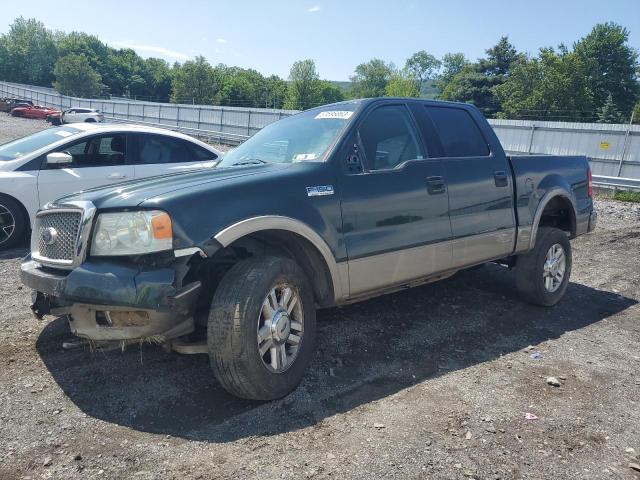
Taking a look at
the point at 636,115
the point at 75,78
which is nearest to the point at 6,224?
the point at 636,115

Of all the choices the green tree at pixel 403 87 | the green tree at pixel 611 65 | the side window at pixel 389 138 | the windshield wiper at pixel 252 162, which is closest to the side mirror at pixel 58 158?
the windshield wiper at pixel 252 162

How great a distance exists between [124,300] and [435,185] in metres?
2.60

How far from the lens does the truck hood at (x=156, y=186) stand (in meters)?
3.14

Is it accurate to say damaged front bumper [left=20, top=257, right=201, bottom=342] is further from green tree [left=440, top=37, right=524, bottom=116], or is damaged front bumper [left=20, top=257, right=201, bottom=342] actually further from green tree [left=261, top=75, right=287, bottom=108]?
green tree [left=261, top=75, right=287, bottom=108]

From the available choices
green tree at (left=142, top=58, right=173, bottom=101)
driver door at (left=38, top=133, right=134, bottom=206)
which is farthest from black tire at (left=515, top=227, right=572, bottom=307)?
green tree at (left=142, top=58, right=173, bottom=101)

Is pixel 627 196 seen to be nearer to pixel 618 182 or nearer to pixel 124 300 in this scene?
pixel 618 182

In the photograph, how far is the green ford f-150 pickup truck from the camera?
3.01 m

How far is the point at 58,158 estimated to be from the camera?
21.2ft

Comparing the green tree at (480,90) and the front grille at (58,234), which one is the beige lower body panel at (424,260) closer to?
the front grille at (58,234)

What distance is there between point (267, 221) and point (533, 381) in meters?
2.26

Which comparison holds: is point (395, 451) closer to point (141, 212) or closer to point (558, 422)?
point (558, 422)

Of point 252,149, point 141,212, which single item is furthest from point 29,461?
point 252,149

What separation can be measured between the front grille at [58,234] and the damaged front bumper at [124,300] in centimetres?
19

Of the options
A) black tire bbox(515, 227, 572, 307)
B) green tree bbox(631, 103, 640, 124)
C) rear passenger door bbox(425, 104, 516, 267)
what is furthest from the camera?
green tree bbox(631, 103, 640, 124)
